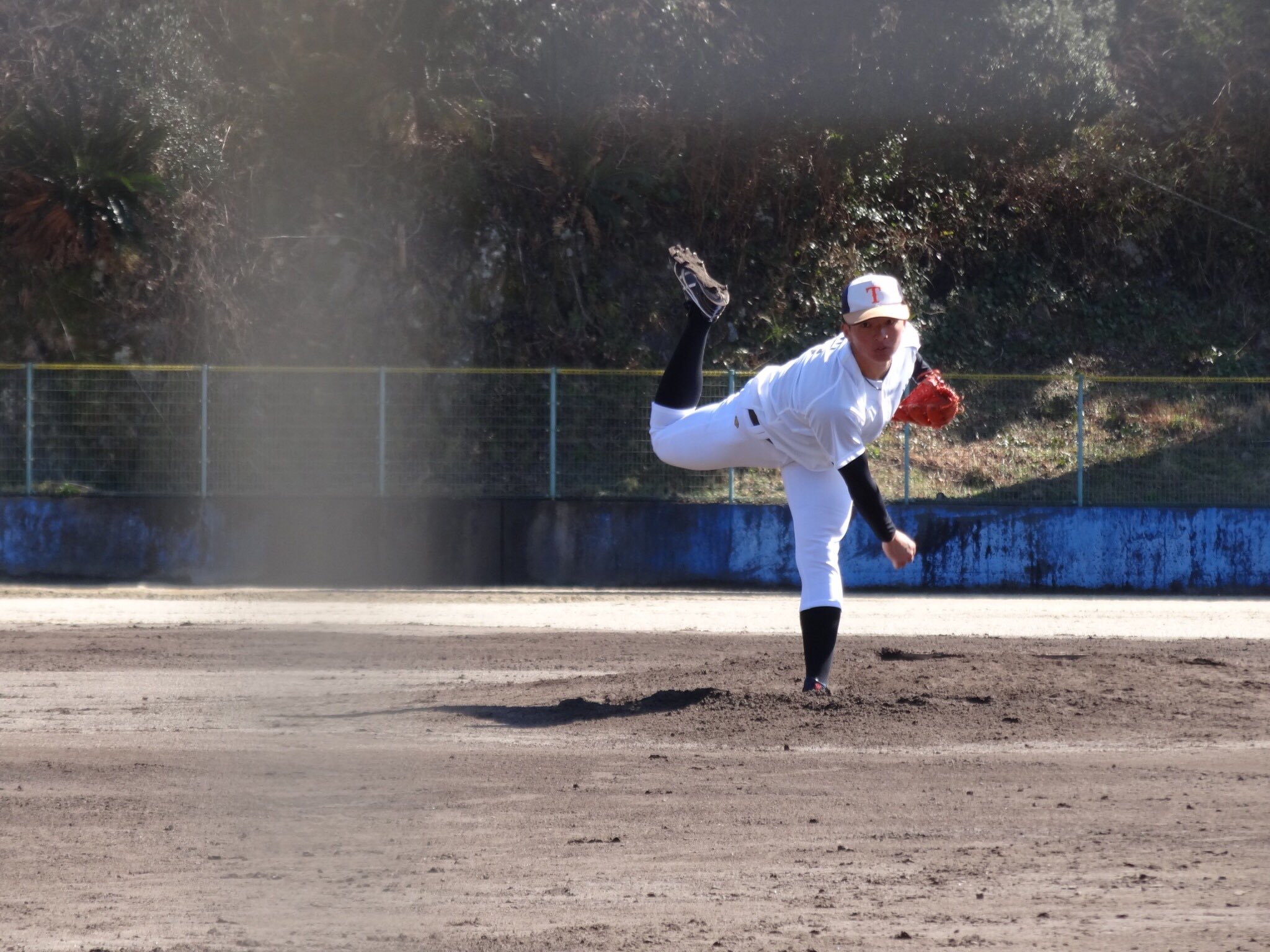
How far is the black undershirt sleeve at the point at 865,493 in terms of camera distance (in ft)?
22.9

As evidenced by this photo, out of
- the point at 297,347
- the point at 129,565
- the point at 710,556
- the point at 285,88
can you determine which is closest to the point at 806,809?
the point at 285,88

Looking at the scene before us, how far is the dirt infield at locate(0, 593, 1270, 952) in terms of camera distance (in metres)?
4.15

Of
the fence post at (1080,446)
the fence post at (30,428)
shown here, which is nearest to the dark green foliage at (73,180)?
the fence post at (30,428)

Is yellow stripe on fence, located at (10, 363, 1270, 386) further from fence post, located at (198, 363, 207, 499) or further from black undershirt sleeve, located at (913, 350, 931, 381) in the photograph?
black undershirt sleeve, located at (913, 350, 931, 381)

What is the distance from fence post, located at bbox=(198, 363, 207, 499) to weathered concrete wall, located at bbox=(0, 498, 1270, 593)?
25cm

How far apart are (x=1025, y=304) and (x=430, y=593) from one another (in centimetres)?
1468

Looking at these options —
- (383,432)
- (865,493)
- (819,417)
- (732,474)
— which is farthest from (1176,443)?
(819,417)

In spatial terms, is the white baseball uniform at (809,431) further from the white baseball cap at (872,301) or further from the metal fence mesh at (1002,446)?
the metal fence mesh at (1002,446)

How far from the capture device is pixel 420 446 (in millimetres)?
17000

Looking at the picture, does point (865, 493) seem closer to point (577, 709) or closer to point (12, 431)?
point (577, 709)

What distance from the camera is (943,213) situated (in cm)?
2512

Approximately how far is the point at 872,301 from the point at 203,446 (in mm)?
11699

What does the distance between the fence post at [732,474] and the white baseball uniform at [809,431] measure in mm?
9421

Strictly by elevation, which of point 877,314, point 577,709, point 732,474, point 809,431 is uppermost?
point 877,314
